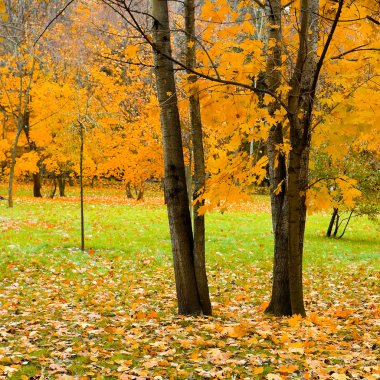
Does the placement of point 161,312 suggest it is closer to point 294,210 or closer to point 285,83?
point 294,210

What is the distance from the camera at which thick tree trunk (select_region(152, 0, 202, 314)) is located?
545cm

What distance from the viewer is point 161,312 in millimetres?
6281

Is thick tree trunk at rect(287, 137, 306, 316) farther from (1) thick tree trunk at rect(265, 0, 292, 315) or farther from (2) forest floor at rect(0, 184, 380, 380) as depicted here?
(1) thick tree trunk at rect(265, 0, 292, 315)

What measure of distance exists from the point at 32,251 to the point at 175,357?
24.5ft

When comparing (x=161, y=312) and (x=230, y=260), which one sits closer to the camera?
(x=161, y=312)

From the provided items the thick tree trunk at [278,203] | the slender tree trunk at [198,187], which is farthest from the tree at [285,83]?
the slender tree trunk at [198,187]

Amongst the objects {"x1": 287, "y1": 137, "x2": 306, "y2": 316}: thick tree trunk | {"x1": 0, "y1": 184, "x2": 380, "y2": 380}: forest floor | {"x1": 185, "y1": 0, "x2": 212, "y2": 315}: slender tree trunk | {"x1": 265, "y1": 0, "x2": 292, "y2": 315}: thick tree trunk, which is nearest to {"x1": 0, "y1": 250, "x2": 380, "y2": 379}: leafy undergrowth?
{"x1": 0, "y1": 184, "x2": 380, "y2": 380}: forest floor

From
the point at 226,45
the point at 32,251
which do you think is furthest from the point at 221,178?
the point at 32,251

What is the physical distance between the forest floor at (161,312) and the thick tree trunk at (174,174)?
46 cm

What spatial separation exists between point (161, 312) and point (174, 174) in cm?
195

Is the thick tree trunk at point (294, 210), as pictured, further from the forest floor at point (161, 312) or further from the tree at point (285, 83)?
the forest floor at point (161, 312)

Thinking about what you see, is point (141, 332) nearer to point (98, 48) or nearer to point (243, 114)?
point (243, 114)

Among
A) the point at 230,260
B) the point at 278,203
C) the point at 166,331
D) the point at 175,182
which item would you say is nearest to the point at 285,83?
the point at 278,203

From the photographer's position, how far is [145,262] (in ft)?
34.6
